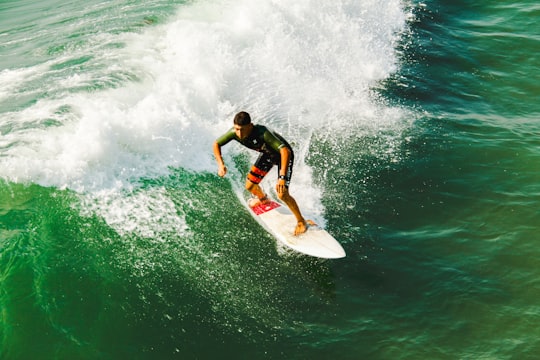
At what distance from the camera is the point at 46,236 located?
→ 7.34 metres

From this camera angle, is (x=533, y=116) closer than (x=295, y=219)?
No

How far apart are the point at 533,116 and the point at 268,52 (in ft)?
23.3

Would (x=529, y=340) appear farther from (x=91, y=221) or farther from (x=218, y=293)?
(x=91, y=221)

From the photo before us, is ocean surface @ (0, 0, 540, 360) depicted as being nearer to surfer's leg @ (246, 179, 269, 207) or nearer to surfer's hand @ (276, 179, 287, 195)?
surfer's leg @ (246, 179, 269, 207)

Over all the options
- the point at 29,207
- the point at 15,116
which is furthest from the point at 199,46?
the point at 29,207

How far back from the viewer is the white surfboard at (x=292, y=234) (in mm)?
6973

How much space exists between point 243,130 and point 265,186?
2.46 meters

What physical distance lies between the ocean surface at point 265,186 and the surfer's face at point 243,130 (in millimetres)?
1715

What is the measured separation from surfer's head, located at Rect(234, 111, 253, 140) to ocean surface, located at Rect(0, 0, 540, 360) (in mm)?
1765

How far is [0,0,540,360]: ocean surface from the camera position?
236 inches

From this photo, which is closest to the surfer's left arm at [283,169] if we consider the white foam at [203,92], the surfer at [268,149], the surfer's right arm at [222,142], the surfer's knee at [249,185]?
the surfer at [268,149]

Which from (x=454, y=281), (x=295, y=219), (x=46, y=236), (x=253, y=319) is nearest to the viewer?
(x=253, y=319)

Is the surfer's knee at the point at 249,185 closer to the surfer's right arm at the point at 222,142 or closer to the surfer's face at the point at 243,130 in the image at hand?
the surfer's right arm at the point at 222,142

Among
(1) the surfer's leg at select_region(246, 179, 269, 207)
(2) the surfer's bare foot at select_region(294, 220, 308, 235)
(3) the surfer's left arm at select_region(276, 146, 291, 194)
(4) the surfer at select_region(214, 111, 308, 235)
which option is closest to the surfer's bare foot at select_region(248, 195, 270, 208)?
(1) the surfer's leg at select_region(246, 179, 269, 207)
